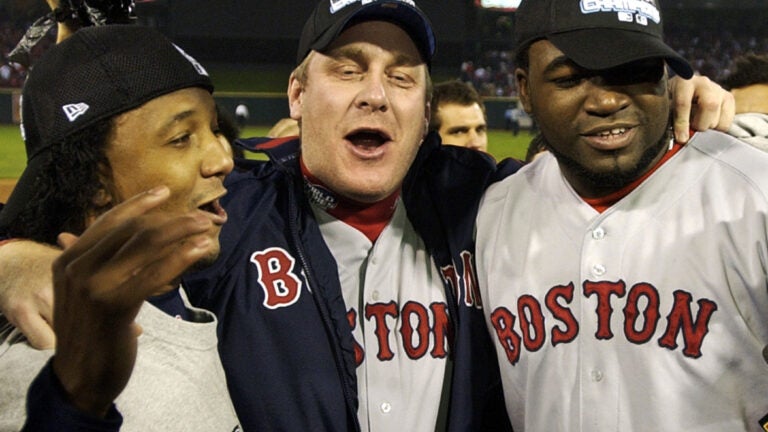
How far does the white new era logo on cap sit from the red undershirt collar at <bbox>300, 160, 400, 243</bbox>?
29.4 inches

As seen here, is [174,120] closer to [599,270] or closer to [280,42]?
[599,270]

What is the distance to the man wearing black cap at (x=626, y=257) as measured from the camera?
1.54m

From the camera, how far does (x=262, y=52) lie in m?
22.1

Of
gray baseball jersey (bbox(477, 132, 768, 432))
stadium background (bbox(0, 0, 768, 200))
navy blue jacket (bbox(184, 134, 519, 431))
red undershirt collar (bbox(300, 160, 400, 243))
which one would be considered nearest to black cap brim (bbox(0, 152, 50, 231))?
navy blue jacket (bbox(184, 134, 519, 431))

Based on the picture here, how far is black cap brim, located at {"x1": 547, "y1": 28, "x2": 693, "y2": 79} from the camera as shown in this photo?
1609mm

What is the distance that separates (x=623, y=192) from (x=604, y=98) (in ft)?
0.73

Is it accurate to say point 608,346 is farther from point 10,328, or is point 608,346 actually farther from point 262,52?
point 262,52

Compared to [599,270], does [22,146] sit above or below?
below

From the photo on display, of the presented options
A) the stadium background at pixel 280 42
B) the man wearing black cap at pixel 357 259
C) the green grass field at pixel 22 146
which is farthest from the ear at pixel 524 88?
the stadium background at pixel 280 42

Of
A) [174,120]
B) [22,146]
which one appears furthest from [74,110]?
[22,146]

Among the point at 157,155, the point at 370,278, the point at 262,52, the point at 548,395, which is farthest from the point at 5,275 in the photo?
the point at 262,52

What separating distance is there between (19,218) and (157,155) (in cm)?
26

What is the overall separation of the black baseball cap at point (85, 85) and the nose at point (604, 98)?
803mm

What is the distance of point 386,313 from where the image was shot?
1839mm
